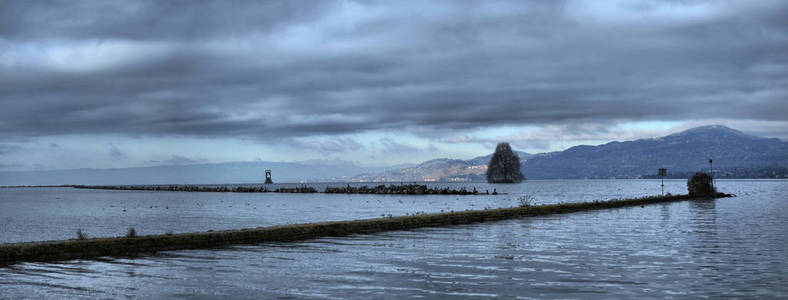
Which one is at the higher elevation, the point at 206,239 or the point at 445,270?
the point at 206,239

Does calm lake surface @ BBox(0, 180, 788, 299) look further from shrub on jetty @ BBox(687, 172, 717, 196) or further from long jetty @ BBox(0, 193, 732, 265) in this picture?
shrub on jetty @ BBox(687, 172, 717, 196)

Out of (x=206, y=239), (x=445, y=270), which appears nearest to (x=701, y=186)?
(x=206, y=239)

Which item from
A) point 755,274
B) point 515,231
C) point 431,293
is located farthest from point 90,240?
point 755,274

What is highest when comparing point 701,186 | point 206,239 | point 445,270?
point 701,186

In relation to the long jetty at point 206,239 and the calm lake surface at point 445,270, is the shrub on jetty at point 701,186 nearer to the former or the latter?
the long jetty at point 206,239

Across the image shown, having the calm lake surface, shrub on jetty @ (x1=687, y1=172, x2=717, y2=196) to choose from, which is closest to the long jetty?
the calm lake surface

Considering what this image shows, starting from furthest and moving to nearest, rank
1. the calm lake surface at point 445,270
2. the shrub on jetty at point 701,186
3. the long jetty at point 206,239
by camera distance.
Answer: the shrub on jetty at point 701,186, the long jetty at point 206,239, the calm lake surface at point 445,270

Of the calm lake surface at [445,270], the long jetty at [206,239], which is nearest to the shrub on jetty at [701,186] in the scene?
the long jetty at [206,239]

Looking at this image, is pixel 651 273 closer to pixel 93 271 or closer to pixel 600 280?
pixel 600 280

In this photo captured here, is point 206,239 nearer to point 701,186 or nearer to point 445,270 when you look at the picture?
point 445,270

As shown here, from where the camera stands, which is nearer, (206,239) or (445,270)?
(445,270)

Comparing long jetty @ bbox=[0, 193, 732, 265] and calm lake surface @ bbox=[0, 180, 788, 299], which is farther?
long jetty @ bbox=[0, 193, 732, 265]

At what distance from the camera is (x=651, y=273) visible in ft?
47.9

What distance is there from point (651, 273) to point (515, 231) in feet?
42.0
